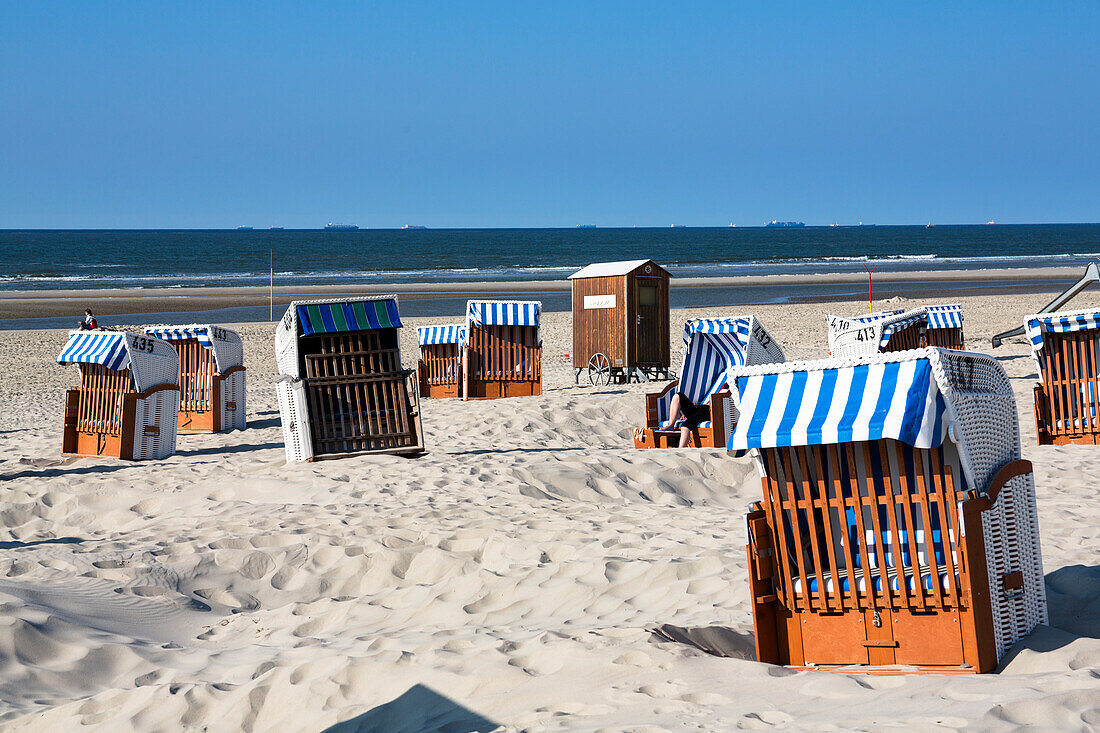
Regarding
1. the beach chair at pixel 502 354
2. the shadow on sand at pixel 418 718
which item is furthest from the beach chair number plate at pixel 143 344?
the shadow on sand at pixel 418 718

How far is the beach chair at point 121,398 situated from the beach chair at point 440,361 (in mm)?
4794

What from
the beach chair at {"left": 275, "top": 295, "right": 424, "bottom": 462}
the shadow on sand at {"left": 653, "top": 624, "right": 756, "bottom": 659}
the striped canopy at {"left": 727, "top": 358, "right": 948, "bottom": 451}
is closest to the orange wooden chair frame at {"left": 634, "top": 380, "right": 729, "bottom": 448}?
the beach chair at {"left": 275, "top": 295, "right": 424, "bottom": 462}

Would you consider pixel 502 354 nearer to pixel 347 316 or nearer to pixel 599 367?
pixel 599 367

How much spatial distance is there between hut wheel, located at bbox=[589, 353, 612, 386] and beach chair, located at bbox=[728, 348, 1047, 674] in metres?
12.4

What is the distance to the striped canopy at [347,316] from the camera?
8.55 meters

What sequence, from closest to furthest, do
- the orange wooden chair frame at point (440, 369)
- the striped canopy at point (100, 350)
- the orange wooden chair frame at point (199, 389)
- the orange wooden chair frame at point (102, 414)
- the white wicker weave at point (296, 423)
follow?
the white wicker weave at point (296, 423), the striped canopy at point (100, 350), the orange wooden chair frame at point (102, 414), the orange wooden chair frame at point (199, 389), the orange wooden chair frame at point (440, 369)

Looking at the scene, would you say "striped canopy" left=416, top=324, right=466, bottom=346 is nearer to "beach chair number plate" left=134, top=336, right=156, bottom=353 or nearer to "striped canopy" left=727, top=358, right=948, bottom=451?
"beach chair number plate" left=134, top=336, right=156, bottom=353

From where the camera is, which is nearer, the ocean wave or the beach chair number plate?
the beach chair number plate

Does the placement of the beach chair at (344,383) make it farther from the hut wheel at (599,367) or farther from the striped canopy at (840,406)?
the hut wheel at (599,367)

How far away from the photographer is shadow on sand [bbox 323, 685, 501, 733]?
129 inches

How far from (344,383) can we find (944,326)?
30.1ft

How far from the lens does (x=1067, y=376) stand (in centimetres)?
870

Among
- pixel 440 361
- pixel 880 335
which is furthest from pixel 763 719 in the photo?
pixel 440 361

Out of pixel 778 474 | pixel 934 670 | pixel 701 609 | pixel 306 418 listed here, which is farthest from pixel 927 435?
pixel 306 418
